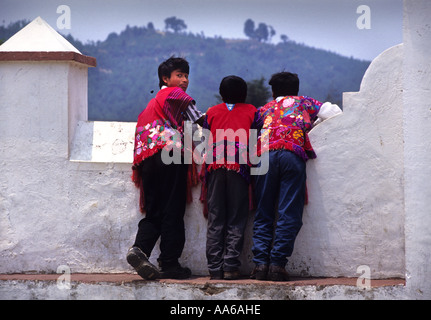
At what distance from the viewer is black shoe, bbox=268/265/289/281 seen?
5379 millimetres

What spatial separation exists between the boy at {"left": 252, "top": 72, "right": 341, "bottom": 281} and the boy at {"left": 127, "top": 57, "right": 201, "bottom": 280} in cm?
65

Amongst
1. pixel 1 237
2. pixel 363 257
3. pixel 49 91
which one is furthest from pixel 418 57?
pixel 1 237

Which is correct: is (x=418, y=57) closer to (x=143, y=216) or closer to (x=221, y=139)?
(x=221, y=139)

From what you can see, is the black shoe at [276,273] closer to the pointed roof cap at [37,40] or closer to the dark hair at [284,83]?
the dark hair at [284,83]

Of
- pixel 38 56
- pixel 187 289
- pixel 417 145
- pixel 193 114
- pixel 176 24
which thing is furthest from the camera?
pixel 176 24

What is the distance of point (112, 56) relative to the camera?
6575cm

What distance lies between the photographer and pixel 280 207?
17.9 feet

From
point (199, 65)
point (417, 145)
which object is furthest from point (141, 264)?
point (199, 65)

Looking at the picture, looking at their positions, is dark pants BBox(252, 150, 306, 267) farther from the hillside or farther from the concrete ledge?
the hillside

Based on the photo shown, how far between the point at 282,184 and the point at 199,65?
57422 mm

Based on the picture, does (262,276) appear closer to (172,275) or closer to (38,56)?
(172,275)

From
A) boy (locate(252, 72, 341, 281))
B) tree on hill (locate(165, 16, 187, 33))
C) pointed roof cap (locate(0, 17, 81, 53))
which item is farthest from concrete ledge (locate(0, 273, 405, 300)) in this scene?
tree on hill (locate(165, 16, 187, 33))
